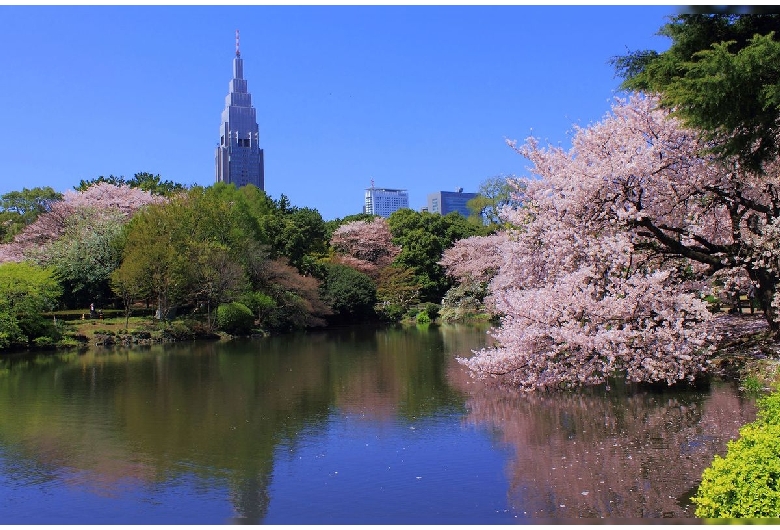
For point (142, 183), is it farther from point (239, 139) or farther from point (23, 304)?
point (239, 139)

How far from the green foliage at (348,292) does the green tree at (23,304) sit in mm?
17908

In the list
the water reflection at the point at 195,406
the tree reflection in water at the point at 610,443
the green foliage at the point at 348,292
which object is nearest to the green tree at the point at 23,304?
the water reflection at the point at 195,406

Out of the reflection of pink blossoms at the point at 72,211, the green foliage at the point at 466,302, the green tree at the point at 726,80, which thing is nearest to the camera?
the green tree at the point at 726,80

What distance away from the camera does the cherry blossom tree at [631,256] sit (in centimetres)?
1280

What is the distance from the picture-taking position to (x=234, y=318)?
113 ft

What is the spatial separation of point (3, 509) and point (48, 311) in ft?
95.9

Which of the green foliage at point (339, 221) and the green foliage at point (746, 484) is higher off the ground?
the green foliage at point (339, 221)

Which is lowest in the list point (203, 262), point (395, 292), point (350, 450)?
point (350, 450)

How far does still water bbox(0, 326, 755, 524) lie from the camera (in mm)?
7254

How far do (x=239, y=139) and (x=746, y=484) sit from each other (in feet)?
516

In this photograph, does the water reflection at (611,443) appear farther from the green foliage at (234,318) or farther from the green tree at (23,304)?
the green foliage at (234,318)

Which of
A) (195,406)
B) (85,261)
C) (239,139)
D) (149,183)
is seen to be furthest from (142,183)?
(239,139)

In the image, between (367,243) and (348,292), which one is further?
(367,243)

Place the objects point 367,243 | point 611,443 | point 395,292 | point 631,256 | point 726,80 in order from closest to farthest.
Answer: point 726,80 < point 611,443 < point 631,256 < point 395,292 < point 367,243
